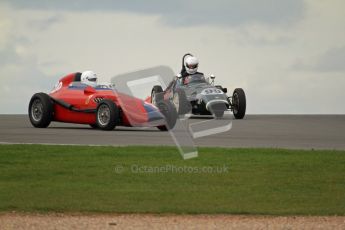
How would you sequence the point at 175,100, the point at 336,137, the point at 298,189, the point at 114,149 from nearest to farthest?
the point at 298,189 < the point at 114,149 < the point at 336,137 < the point at 175,100

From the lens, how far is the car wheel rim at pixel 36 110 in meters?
27.6

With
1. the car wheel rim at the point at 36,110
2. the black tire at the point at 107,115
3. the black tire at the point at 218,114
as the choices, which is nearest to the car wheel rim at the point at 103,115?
the black tire at the point at 107,115

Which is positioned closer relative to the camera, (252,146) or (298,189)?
(298,189)

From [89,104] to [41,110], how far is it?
156 centimetres

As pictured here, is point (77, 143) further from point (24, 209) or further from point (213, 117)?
point (213, 117)

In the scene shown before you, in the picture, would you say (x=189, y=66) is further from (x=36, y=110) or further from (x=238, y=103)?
(x=36, y=110)

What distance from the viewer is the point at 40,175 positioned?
1684 cm

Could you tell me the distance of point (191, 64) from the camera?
34.9m

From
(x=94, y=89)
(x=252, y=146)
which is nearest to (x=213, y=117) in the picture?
(x=94, y=89)

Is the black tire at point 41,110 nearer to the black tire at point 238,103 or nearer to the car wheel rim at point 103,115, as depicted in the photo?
the car wheel rim at point 103,115

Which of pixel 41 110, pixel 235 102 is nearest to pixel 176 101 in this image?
pixel 235 102

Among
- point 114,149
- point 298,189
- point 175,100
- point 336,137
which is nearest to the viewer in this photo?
point 298,189

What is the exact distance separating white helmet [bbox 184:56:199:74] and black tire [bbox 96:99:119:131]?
874cm

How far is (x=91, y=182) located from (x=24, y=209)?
2.71m
